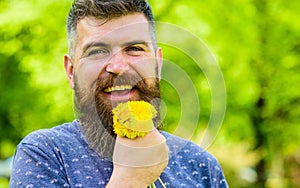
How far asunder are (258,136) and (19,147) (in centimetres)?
601

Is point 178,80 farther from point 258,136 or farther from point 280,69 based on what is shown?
point 258,136

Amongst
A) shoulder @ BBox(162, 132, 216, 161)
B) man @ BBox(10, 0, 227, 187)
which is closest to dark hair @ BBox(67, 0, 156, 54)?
man @ BBox(10, 0, 227, 187)

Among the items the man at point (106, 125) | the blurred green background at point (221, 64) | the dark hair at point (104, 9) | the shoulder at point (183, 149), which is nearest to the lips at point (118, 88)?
the man at point (106, 125)

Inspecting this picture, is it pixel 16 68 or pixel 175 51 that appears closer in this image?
pixel 175 51

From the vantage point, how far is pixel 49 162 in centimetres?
196

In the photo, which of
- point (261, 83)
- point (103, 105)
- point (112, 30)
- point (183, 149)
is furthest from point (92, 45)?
point (261, 83)

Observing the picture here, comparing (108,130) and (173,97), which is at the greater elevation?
(108,130)

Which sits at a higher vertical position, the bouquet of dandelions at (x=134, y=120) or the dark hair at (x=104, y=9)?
the dark hair at (x=104, y=9)

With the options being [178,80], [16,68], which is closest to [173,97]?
[16,68]

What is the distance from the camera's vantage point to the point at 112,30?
81.4 inches

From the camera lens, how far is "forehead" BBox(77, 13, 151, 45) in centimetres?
204

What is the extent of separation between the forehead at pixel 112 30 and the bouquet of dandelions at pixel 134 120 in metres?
0.29

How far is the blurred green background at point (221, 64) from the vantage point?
21.5 ft

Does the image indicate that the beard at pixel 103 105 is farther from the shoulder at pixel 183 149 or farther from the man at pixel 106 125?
the shoulder at pixel 183 149
